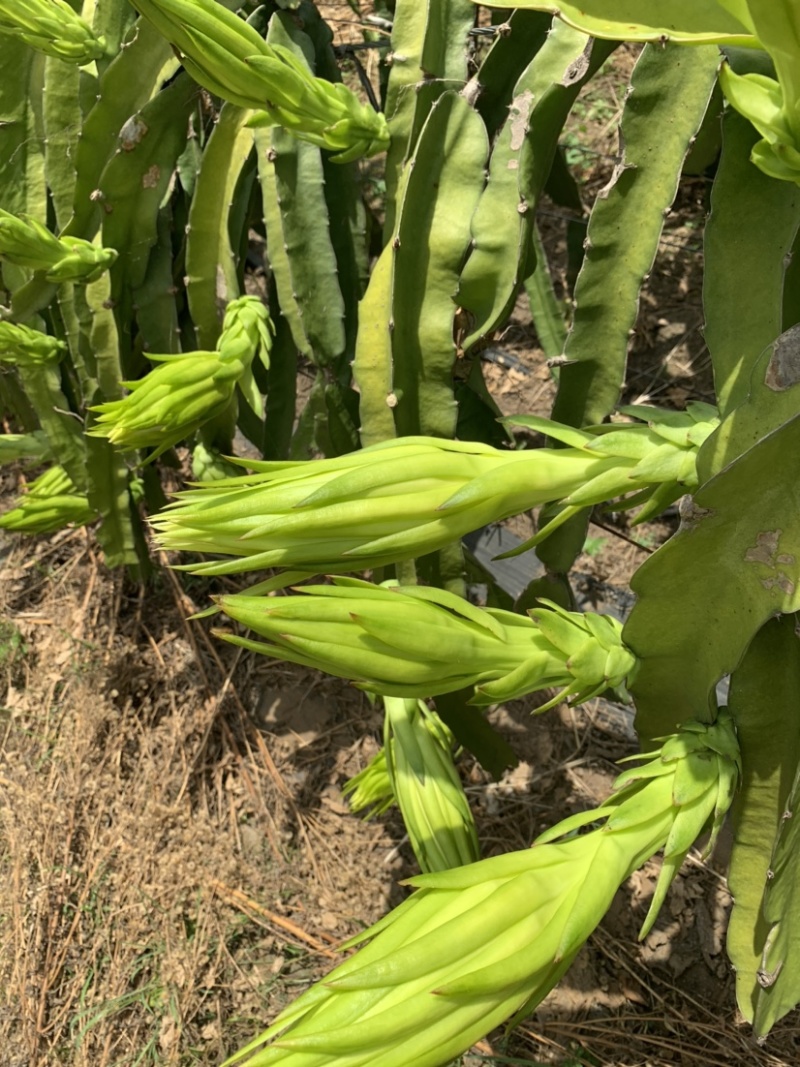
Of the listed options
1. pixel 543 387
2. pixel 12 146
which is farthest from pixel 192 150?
pixel 543 387

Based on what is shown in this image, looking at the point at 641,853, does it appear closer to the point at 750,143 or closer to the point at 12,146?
the point at 750,143

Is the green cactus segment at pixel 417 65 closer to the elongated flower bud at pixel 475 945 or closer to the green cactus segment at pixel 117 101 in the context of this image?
the green cactus segment at pixel 117 101

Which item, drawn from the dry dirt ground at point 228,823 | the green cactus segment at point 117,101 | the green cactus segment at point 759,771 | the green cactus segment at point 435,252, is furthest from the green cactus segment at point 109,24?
the green cactus segment at point 759,771

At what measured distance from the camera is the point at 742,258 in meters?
0.69

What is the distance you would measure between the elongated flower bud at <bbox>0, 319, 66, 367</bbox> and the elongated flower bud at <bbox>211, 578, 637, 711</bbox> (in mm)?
722

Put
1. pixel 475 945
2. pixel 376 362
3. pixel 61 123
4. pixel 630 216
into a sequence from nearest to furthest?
1. pixel 475 945
2. pixel 630 216
3. pixel 376 362
4. pixel 61 123

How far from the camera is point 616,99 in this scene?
1.79m

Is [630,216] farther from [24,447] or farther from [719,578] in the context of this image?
[24,447]

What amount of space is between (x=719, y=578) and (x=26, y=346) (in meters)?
0.99

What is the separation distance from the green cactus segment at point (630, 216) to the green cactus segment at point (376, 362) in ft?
0.64

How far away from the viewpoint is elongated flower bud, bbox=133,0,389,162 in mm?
607

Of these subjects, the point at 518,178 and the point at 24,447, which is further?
the point at 24,447

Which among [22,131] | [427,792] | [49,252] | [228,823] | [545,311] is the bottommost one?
[228,823]

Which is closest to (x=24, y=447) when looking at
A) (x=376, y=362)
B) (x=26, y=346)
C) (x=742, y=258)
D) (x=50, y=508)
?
(x=50, y=508)
